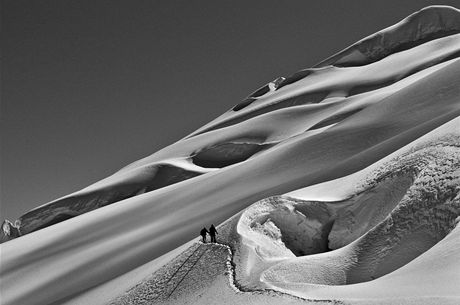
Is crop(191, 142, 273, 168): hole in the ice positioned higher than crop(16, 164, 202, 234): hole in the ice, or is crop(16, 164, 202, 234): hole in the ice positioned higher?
crop(16, 164, 202, 234): hole in the ice

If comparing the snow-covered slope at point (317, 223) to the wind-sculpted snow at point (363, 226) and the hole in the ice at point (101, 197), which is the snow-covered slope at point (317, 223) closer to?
the wind-sculpted snow at point (363, 226)

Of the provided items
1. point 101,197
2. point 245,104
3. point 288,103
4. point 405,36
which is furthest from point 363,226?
point 405,36

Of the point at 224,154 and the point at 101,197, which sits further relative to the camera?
the point at 101,197

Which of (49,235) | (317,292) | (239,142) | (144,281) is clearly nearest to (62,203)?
(239,142)

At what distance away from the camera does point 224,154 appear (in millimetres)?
71812

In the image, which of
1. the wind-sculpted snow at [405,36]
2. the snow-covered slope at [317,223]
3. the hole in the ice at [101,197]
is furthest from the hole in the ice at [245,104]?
the snow-covered slope at [317,223]

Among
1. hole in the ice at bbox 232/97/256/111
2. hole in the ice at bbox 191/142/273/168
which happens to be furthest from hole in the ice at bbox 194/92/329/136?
hole in the ice at bbox 191/142/273/168

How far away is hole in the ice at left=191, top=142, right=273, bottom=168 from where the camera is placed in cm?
6919

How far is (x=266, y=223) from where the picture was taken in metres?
19.9

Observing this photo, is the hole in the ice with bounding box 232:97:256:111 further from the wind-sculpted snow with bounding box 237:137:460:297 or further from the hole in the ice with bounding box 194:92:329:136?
the wind-sculpted snow with bounding box 237:137:460:297

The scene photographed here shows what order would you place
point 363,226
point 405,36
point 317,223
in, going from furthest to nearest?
point 405,36 → point 317,223 → point 363,226

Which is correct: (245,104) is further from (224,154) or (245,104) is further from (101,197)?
(101,197)

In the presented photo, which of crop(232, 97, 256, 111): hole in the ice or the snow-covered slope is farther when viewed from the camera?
crop(232, 97, 256, 111): hole in the ice

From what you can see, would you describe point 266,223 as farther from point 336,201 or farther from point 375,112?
point 375,112
